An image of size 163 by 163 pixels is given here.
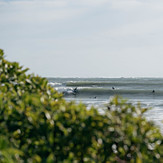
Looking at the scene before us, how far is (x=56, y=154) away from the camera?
4660 mm

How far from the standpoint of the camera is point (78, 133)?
4.67 meters

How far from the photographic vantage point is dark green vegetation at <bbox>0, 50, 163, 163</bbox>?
15.2 feet

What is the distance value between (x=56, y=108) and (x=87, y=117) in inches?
21.7

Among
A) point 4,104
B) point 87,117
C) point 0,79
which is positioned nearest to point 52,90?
point 0,79

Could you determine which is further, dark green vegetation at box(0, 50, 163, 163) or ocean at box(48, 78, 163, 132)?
ocean at box(48, 78, 163, 132)

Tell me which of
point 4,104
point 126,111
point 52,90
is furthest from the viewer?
point 52,90

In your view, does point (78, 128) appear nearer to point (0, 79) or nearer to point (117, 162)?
point (117, 162)

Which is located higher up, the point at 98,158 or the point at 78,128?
the point at 78,128

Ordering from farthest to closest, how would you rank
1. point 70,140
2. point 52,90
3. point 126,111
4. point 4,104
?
point 52,90, point 4,104, point 126,111, point 70,140

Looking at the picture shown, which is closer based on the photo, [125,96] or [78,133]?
[78,133]

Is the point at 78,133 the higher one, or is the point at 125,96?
the point at 78,133

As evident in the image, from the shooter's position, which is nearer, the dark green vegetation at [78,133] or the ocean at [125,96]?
the dark green vegetation at [78,133]

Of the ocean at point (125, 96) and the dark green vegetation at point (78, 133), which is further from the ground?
the dark green vegetation at point (78, 133)

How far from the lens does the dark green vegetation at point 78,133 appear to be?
4629mm
